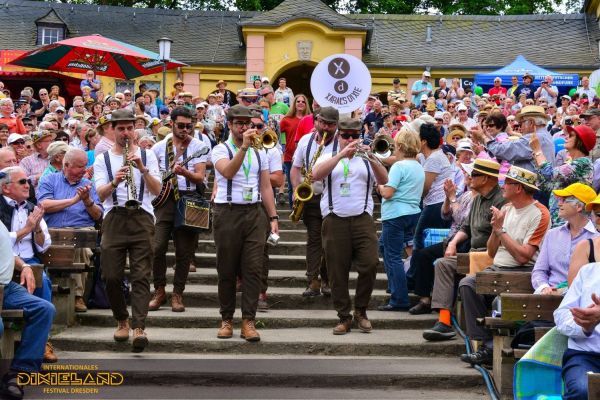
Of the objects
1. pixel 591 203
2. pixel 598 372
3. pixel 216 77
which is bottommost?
pixel 598 372

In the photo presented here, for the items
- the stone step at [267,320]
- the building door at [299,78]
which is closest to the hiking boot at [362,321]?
the stone step at [267,320]

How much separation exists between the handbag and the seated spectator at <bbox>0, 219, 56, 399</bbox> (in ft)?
7.42

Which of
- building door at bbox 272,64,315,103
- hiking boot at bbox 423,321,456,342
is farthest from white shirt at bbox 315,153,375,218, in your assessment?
building door at bbox 272,64,315,103

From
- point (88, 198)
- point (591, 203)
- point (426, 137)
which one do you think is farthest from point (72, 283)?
point (591, 203)

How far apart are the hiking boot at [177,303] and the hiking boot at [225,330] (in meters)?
0.94

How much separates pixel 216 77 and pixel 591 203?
1103 inches

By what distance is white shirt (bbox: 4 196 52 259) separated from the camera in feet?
28.3

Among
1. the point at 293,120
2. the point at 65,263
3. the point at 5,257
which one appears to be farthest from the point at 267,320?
the point at 293,120

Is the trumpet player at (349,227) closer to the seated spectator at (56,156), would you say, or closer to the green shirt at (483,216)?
the green shirt at (483,216)

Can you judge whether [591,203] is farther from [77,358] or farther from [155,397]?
[77,358]

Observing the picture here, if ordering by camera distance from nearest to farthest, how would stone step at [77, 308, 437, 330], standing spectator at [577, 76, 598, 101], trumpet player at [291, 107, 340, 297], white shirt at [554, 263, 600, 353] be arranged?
white shirt at [554, 263, 600, 353] → stone step at [77, 308, 437, 330] → trumpet player at [291, 107, 340, 297] → standing spectator at [577, 76, 598, 101]

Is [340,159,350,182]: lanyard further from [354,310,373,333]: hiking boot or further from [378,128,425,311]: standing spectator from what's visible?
[354,310,373,333]: hiking boot

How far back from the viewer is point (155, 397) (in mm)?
7695

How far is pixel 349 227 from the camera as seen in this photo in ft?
31.2
